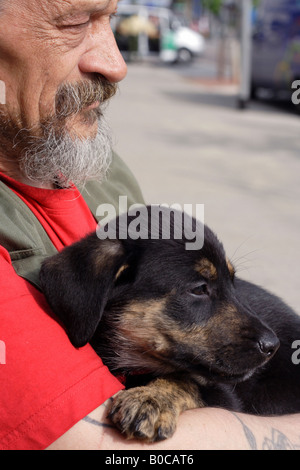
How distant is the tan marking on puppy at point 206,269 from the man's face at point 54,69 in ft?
1.99

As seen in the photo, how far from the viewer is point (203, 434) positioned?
2014 mm

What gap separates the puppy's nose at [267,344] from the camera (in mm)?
2469

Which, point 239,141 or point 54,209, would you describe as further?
point 239,141

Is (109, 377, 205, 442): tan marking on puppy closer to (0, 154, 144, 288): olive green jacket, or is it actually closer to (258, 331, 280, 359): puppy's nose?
(258, 331, 280, 359): puppy's nose

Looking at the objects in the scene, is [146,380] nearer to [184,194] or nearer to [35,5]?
[35,5]

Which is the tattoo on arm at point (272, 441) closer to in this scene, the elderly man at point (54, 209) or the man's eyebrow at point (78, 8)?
the elderly man at point (54, 209)

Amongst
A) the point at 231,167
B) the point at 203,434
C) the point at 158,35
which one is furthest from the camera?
the point at 158,35

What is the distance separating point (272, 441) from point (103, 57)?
4.68 ft

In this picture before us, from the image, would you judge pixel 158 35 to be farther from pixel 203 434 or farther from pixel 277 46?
pixel 203 434

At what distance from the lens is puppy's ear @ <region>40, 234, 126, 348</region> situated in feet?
6.94

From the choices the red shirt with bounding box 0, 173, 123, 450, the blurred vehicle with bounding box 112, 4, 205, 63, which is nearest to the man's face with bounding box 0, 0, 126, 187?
the red shirt with bounding box 0, 173, 123, 450

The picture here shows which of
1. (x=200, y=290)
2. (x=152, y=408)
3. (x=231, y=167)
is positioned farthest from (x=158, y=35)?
(x=152, y=408)

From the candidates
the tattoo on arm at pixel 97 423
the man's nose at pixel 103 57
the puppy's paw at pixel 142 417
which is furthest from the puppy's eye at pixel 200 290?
the man's nose at pixel 103 57
